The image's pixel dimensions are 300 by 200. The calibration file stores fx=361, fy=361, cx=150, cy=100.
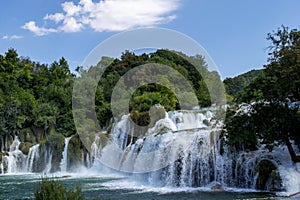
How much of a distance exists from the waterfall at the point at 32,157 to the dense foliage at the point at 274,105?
15831mm

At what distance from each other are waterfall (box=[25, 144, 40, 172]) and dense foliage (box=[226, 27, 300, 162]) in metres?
15.8

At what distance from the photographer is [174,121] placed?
2181 centimetres

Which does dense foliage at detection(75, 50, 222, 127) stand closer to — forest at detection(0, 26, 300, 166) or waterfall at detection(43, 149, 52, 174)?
forest at detection(0, 26, 300, 166)

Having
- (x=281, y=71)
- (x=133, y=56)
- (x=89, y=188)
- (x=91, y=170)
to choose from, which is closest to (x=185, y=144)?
(x=89, y=188)

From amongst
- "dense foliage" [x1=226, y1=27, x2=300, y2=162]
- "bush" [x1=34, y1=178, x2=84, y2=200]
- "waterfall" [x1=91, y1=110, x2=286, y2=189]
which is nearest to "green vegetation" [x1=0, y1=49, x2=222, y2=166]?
"waterfall" [x1=91, y1=110, x2=286, y2=189]

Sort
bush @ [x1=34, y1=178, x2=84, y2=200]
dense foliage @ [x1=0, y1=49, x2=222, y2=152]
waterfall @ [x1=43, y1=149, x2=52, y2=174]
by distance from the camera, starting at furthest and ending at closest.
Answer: dense foliage @ [x1=0, y1=49, x2=222, y2=152] → waterfall @ [x1=43, y1=149, x2=52, y2=174] → bush @ [x1=34, y1=178, x2=84, y2=200]

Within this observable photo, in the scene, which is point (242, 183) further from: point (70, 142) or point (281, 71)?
point (70, 142)

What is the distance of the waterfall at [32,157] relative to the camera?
2390 cm

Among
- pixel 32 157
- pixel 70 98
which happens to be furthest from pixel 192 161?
pixel 70 98

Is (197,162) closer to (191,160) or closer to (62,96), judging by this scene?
(191,160)

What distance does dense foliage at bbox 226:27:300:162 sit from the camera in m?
11.1

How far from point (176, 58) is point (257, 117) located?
68.0ft

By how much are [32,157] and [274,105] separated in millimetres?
17704

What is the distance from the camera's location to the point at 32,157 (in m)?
24.3
